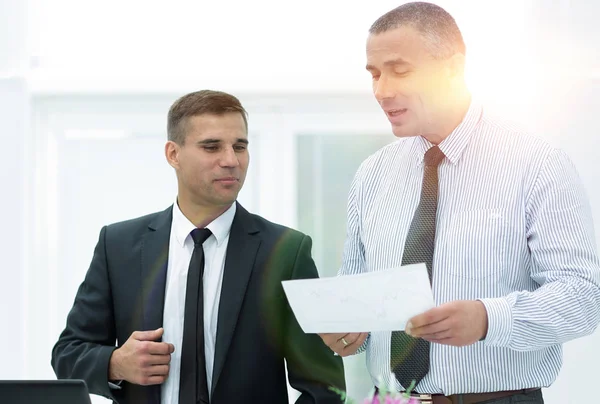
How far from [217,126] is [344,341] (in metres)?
0.84

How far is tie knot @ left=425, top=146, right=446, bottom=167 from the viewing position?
2238 millimetres

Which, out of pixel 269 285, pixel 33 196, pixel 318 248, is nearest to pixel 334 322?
pixel 269 285

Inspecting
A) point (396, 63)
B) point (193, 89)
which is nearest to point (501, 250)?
point (396, 63)

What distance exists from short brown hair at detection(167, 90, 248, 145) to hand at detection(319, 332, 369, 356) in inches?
33.8

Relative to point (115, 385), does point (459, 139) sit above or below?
above

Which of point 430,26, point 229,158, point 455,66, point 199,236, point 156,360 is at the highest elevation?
point 430,26

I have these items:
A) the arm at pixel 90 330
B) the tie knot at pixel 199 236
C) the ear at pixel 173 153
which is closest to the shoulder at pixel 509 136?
the tie knot at pixel 199 236

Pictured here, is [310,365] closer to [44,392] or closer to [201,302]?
[201,302]

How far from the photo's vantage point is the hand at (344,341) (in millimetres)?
2094

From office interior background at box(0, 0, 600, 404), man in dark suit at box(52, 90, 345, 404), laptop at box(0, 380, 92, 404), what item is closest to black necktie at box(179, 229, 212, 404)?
man in dark suit at box(52, 90, 345, 404)

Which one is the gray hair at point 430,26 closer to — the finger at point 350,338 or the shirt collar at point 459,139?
the shirt collar at point 459,139

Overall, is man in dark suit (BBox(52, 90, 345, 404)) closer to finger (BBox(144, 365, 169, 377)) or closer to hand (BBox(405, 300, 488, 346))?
finger (BBox(144, 365, 169, 377))

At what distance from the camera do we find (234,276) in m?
2.47

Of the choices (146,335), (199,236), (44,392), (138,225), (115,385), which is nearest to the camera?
(44,392)
